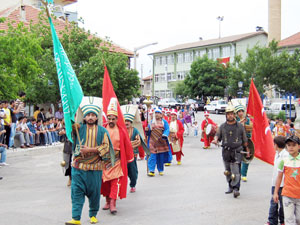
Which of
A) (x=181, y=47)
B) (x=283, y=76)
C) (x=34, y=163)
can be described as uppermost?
(x=181, y=47)

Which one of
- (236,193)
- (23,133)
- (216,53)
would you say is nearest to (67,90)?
(236,193)

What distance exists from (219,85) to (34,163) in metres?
42.9

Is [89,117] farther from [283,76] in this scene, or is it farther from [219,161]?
[283,76]

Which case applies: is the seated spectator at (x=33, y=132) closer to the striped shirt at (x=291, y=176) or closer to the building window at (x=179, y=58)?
the striped shirt at (x=291, y=176)

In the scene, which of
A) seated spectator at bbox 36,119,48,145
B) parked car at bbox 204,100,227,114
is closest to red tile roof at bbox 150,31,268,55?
parked car at bbox 204,100,227,114

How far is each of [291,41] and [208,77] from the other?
15.3 metres

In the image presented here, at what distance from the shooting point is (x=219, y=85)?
53.9 m

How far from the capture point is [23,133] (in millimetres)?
15984

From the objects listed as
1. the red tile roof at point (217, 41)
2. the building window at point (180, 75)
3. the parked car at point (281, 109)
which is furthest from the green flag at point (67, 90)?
the building window at point (180, 75)

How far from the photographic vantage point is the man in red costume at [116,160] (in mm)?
6930

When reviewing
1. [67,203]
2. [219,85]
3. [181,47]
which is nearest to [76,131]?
[67,203]

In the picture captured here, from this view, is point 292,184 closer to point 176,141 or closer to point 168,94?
point 176,141

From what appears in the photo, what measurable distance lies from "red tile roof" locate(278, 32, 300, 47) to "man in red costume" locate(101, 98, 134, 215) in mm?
54514

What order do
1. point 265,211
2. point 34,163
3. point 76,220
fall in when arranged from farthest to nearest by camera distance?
point 34,163 < point 265,211 < point 76,220
